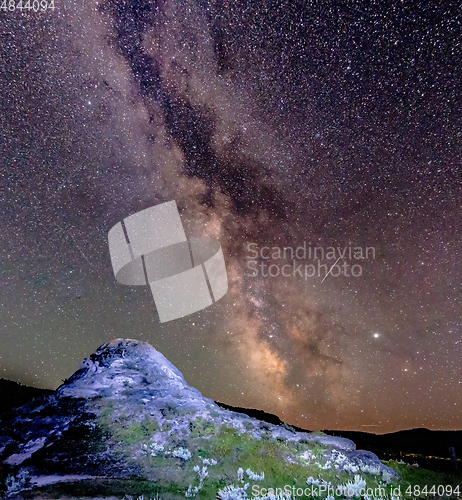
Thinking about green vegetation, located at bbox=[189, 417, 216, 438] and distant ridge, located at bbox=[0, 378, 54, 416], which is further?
distant ridge, located at bbox=[0, 378, 54, 416]

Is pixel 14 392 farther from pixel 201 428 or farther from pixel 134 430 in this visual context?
pixel 201 428

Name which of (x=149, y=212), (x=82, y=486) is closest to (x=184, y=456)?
(x=82, y=486)


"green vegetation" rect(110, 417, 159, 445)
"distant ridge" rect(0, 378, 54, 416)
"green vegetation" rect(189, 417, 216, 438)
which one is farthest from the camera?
"distant ridge" rect(0, 378, 54, 416)

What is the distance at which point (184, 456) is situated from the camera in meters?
8.34

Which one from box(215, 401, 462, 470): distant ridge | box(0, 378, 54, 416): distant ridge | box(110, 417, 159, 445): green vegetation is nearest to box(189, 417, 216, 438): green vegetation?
box(110, 417, 159, 445): green vegetation

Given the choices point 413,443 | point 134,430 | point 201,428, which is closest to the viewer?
point 134,430

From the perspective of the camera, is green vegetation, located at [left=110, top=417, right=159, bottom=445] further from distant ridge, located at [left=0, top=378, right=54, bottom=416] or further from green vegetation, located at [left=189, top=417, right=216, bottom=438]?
distant ridge, located at [left=0, top=378, right=54, bottom=416]

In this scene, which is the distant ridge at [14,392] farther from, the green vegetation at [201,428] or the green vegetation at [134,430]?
the green vegetation at [201,428]

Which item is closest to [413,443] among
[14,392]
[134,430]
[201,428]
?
[201,428]

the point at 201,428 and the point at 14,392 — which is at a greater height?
the point at 14,392

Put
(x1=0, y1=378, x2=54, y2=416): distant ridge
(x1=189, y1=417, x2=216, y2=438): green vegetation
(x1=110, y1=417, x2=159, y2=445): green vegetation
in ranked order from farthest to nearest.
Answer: (x1=0, y1=378, x2=54, y2=416): distant ridge
(x1=189, y1=417, x2=216, y2=438): green vegetation
(x1=110, y1=417, x2=159, y2=445): green vegetation

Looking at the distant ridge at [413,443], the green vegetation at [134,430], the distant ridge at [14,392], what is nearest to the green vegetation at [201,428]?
the green vegetation at [134,430]

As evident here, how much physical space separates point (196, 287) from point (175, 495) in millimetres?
12849

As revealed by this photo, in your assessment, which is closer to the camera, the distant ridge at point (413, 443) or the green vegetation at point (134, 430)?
the green vegetation at point (134, 430)
